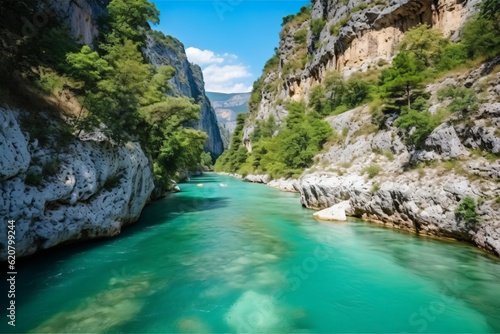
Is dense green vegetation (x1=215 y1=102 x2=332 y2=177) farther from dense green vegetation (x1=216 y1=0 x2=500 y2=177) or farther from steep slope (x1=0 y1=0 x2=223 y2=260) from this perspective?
steep slope (x1=0 y1=0 x2=223 y2=260)

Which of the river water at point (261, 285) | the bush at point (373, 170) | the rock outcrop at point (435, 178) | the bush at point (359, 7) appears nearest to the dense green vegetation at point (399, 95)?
the bush at point (373, 170)

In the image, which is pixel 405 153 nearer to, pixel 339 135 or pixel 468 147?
pixel 468 147

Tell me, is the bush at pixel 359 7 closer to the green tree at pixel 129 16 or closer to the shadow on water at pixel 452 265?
the green tree at pixel 129 16

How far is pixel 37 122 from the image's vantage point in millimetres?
10102

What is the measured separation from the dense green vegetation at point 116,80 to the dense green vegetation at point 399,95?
13481 millimetres

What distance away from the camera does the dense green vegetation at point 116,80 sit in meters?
11.2

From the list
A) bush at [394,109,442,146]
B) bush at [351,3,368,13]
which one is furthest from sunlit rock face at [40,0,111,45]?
bush at [351,3,368,13]

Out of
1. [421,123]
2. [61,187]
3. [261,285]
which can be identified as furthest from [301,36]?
[261,285]

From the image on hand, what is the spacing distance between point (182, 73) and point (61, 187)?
113m

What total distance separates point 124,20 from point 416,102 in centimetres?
2539

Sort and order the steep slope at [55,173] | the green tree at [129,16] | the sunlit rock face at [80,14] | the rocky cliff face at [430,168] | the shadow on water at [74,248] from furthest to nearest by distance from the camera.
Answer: the green tree at [129,16]
the sunlit rock face at [80,14]
the rocky cliff face at [430,168]
the shadow on water at [74,248]
the steep slope at [55,173]

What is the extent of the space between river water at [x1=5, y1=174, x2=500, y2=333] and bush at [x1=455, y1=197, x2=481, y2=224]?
1123mm

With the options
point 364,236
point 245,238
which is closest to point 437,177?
point 364,236

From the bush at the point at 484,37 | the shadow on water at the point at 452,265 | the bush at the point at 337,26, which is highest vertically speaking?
the bush at the point at 337,26
